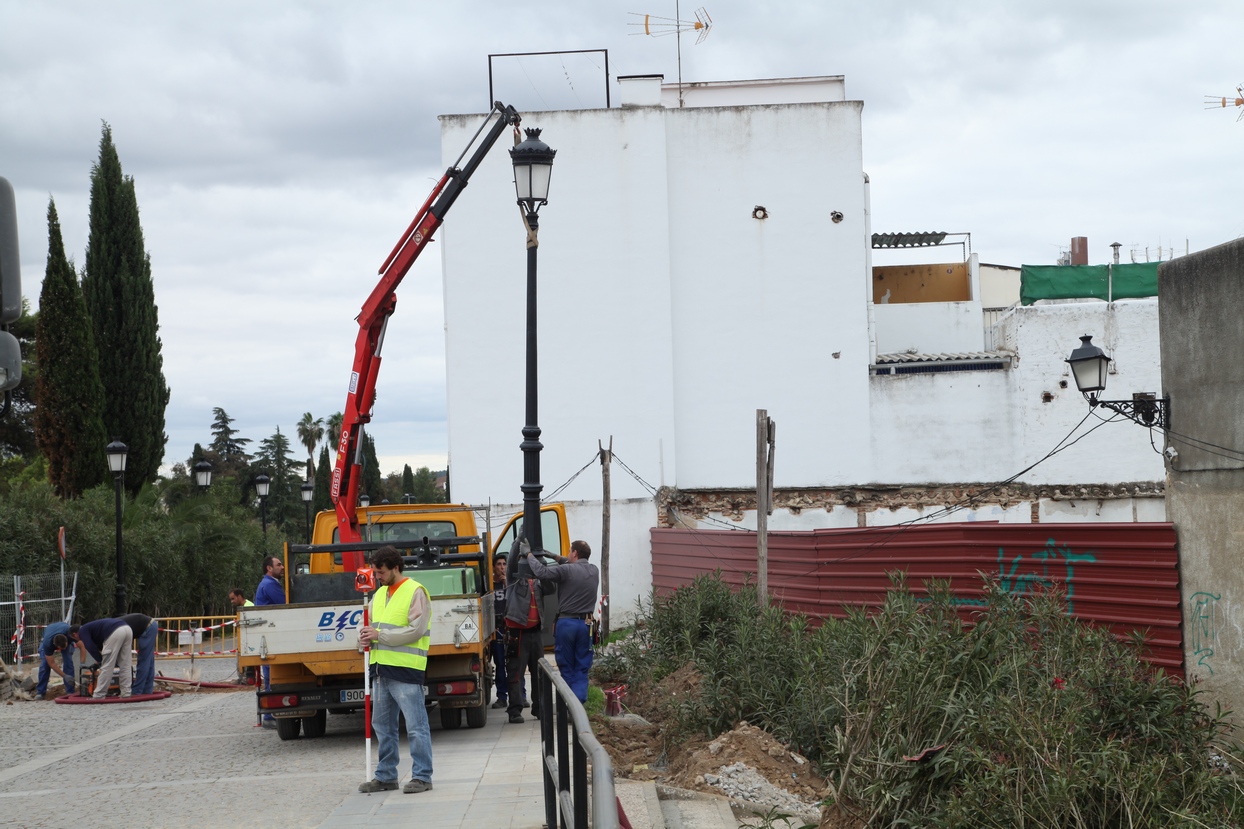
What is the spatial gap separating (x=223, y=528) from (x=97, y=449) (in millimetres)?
4056

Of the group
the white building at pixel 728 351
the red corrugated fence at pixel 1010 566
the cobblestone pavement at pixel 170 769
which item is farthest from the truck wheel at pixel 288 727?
the white building at pixel 728 351

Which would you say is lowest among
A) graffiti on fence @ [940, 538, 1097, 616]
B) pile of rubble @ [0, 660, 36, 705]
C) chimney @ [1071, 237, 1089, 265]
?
pile of rubble @ [0, 660, 36, 705]

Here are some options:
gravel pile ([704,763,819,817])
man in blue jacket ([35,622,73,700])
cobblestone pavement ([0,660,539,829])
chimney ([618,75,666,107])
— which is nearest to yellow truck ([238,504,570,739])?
cobblestone pavement ([0,660,539,829])

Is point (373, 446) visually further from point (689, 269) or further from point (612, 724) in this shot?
point (612, 724)

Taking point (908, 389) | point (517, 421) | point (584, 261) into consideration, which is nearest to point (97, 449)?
point (517, 421)

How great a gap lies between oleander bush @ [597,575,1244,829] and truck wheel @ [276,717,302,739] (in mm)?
4173

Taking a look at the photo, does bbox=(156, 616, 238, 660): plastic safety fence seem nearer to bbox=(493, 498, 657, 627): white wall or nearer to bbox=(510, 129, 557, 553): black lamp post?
bbox=(493, 498, 657, 627): white wall

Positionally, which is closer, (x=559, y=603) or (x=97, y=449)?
(x=559, y=603)

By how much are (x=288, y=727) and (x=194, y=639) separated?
13528mm

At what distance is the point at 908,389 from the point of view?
96.6 feet

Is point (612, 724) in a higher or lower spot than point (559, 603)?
lower

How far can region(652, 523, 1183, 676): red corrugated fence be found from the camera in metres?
11.0

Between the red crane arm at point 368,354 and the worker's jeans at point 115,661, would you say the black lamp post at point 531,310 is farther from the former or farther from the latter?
the worker's jeans at point 115,661

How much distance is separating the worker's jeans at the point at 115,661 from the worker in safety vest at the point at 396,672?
9.55 m
